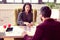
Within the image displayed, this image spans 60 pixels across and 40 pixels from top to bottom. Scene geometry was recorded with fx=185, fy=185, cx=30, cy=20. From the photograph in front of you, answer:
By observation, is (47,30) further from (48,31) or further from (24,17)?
(24,17)

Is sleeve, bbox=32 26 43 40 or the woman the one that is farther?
the woman

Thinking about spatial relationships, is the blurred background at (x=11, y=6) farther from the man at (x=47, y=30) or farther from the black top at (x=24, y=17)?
the man at (x=47, y=30)

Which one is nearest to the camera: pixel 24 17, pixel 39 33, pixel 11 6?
pixel 39 33

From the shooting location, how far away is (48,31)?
100 inches

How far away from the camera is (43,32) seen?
2518 millimetres

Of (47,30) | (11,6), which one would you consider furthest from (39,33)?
(11,6)

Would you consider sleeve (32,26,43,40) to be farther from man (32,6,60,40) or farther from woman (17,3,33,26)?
woman (17,3,33,26)

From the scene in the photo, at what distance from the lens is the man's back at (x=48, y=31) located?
252cm

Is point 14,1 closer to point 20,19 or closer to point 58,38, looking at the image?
point 20,19

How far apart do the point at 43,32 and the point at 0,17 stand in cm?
358

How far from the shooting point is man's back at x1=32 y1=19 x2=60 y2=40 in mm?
2516

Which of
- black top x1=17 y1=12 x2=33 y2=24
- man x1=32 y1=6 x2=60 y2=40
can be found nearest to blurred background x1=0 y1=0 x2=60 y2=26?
black top x1=17 y1=12 x2=33 y2=24

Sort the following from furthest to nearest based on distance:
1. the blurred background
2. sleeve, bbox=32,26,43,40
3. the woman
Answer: the blurred background → the woman → sleeve, bbox=32,26,43,40

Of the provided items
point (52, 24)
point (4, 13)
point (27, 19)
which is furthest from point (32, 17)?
point (52, 24)
